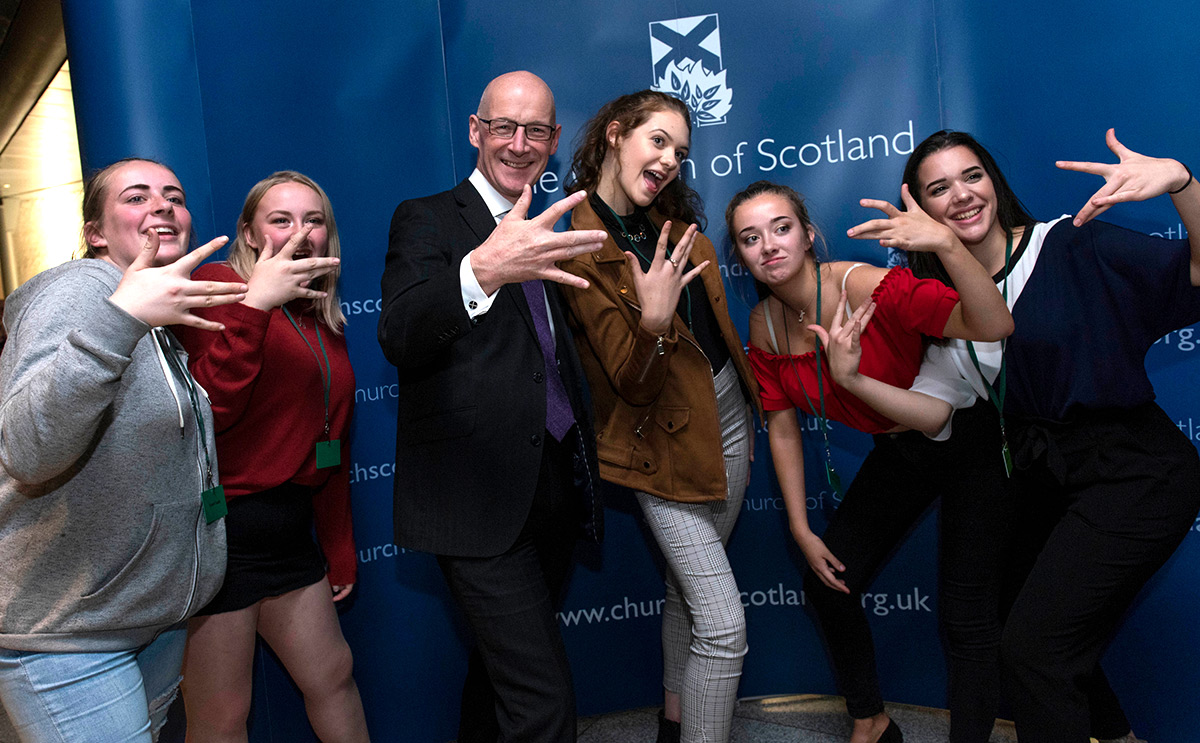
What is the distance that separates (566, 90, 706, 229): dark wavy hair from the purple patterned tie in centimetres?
52

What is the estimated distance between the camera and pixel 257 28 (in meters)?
2.58

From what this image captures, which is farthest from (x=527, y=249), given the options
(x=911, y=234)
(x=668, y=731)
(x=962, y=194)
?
(x=668, y=731)

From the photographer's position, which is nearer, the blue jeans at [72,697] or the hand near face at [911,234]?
the blue jeans at [72,697]

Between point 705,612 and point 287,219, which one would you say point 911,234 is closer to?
point 705,612

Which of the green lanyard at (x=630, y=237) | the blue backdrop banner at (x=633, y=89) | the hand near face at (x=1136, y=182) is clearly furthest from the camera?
the blue backdrop banner at (x=633, y=89)

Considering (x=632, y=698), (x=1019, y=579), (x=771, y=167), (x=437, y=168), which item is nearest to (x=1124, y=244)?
(x=1019, y=579)

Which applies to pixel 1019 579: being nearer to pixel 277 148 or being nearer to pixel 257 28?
pixel 277 148

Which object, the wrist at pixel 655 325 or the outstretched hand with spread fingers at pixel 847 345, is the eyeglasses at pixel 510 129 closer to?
the wrist at pixel 655 325

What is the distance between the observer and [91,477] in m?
1.43

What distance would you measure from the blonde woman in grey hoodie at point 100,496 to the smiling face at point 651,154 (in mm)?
1108

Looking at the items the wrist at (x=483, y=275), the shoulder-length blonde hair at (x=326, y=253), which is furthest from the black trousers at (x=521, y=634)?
the shoulder-length blonde hair at (x=326, y=253)

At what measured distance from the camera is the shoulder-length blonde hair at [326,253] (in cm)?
221

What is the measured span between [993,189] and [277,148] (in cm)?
226

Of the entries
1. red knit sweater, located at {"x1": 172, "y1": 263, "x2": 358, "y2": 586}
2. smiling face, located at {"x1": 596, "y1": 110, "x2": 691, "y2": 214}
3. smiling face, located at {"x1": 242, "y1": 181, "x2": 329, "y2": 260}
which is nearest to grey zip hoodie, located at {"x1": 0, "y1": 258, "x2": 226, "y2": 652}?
red knit sweater, located at {"x1": 172, "y1": 263, "x2": 358, "y2": 586}
